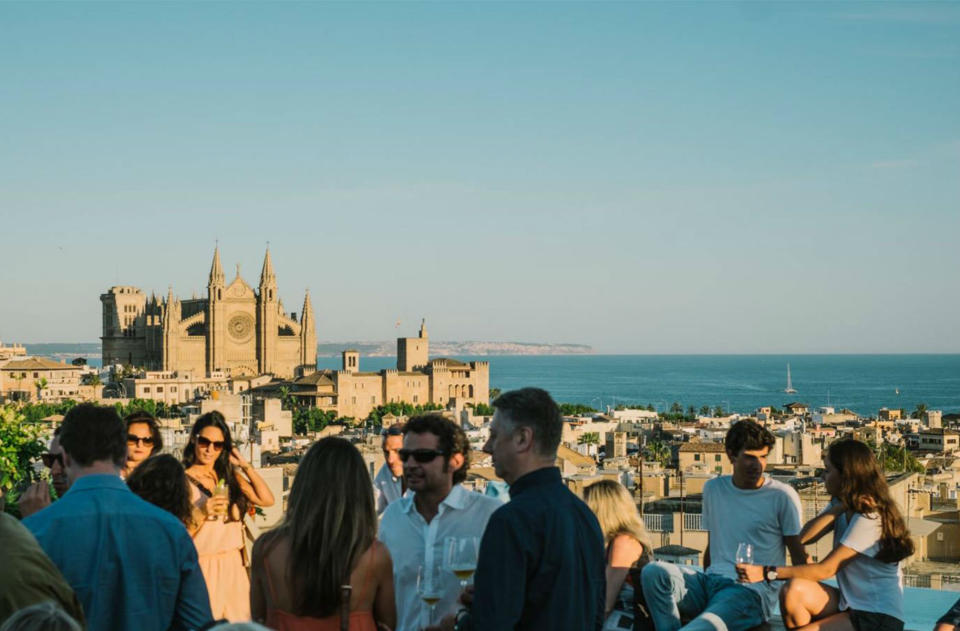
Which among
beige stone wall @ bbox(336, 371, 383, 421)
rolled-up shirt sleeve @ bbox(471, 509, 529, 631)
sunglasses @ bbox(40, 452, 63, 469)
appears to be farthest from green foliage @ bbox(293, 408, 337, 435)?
rolled-up shirt sleeve @ bbox(471, 509, 529, 631)

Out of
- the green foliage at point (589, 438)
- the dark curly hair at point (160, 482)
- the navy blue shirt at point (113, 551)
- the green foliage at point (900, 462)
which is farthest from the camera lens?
the green foliage at point (589, 438)

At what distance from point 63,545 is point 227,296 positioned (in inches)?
3560

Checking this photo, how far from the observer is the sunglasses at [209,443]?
475 cm

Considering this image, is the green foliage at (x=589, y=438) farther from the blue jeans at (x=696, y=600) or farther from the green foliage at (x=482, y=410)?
the blue jeans at (x=696, y=600)

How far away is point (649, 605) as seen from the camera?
4.31 metres

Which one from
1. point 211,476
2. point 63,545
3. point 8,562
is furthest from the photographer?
point 211,476

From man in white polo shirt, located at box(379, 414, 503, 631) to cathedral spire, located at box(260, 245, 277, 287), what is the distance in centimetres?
8958

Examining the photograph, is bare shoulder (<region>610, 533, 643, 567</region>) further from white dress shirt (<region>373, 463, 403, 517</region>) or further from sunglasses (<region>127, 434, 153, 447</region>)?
sunglasses (<region>127, 434, 153, 447</region>)

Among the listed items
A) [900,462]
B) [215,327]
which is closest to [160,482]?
[900,462]

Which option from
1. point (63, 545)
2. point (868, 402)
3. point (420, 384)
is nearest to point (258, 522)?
point (63, 545)

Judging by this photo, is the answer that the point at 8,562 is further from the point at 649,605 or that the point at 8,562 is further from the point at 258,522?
the point at 258,522

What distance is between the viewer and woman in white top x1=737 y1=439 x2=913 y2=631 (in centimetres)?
432

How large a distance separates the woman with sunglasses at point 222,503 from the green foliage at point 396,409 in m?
64.6

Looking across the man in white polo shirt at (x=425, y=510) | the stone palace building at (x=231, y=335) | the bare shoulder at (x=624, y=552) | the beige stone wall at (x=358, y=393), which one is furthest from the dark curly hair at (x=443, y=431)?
the stone palace building at (x=231, y=335)
